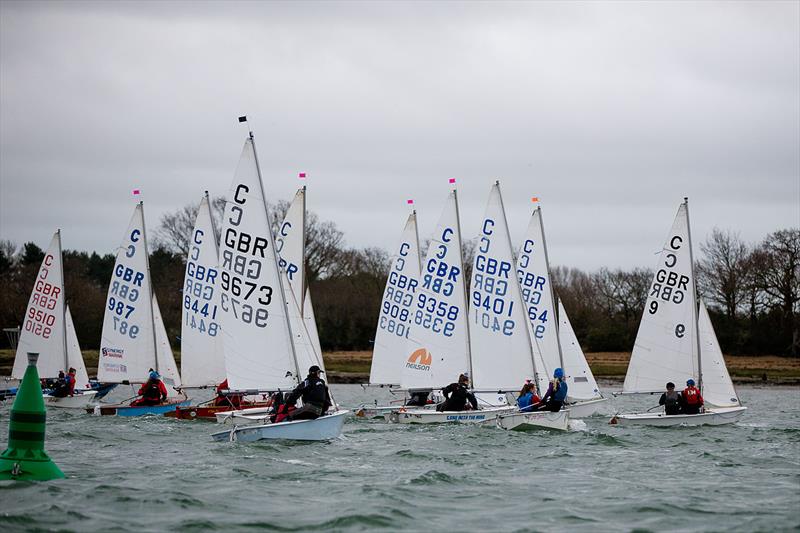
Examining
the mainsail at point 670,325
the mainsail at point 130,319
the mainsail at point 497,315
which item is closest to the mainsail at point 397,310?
the mainsail at point 497,315

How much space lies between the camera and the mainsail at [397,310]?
3284 centimetres

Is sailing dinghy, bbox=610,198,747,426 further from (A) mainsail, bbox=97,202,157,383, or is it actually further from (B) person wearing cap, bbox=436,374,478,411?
(A) mainsail, bbox=97,202,157,383

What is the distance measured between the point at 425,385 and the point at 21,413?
1542 centimetres

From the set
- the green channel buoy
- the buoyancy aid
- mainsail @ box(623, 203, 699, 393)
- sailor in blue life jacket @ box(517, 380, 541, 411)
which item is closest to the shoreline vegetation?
mainsail @ box(623, 203, 699, 393)

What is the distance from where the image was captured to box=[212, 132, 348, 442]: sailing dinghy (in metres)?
21.3

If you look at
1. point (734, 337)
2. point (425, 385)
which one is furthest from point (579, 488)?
point (734, 337)

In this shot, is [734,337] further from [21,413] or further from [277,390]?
[21,413]

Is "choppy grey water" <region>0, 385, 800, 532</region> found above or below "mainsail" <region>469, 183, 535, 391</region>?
below

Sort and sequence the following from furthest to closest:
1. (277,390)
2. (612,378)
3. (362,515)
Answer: (612,378) < (277,390) < (362,515)

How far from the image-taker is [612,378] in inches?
2061

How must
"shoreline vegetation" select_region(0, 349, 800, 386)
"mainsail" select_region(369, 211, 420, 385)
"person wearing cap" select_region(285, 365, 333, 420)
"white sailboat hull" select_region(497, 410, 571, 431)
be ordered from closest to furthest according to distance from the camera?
"person wearing cap" select_region(285, 365, 333, 420) < "white sailboat hull" select_region(497, 410, 571, 431) < "mainsail" select_region(369, 211, 420, 385) < "shoreline vegetation" select_region(0, 349, 800, 386)

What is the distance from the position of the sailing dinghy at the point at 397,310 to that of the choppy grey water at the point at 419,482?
Answer: 29.3ft

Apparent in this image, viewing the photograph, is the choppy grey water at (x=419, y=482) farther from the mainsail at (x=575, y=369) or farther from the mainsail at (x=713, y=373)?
the mainsail at (x=575, y=369)

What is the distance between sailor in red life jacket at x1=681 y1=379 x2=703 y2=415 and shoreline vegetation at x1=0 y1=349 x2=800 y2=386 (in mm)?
26400
